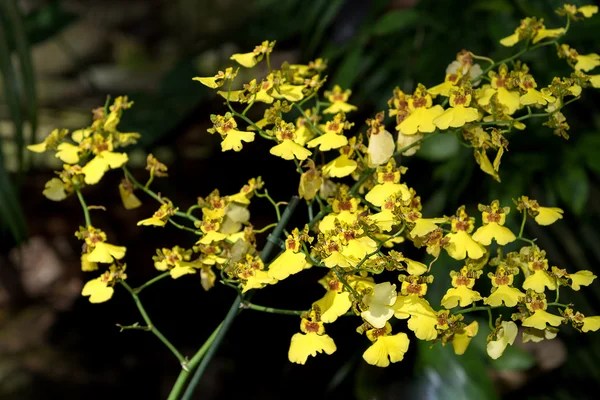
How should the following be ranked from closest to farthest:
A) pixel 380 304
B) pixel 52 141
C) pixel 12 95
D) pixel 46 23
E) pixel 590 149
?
pixel 380 304 < pixel 52 141 < pixel 12 95 < pixel 590 149 < pixel 46 23

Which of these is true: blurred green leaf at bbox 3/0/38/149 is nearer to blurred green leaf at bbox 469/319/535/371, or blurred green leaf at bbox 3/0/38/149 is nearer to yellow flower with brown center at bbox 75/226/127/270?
yellow flower with brown center at bbox 75/226/127/270

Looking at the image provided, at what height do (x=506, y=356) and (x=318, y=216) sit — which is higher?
(x=318, y=216)

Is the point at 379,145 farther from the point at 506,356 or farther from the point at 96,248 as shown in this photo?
the point at 506,356

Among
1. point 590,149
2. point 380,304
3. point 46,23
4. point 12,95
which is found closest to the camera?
point 380,304

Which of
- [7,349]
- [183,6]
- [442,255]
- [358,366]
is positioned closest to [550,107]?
[442,255]

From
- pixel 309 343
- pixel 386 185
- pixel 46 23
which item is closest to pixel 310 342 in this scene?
pixel 309 343

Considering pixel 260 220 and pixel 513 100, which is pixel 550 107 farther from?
pixel 260 220

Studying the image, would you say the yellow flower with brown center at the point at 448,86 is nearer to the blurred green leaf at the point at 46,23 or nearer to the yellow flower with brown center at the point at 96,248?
the yellow flower with brown center at the point at 96,248

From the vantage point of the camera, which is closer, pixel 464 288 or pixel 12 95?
pixel 464 288
